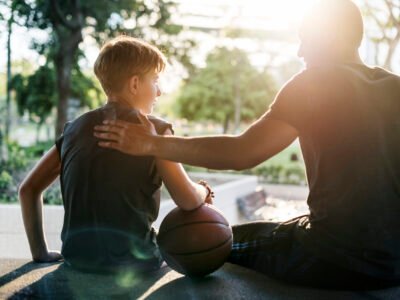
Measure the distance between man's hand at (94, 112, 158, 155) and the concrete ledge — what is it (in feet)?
2.63

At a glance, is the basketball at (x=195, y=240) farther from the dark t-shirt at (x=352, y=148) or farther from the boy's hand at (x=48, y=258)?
the boy's hand at (x=48, y=258)

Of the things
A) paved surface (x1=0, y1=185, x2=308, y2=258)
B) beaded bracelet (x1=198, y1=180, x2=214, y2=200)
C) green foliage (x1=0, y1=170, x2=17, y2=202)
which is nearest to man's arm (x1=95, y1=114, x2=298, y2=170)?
beaded bracelet (x1=198, y1=180, x2=214, y2=200)

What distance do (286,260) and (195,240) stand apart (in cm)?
52

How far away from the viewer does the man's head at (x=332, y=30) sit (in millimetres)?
2580

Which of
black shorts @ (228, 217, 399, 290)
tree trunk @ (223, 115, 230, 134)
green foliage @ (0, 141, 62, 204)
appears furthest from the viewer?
tree trunk @ (223, 115, 230, 134)

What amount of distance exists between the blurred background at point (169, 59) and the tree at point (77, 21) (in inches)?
1.1

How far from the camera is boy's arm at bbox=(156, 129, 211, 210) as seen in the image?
2.78 metres

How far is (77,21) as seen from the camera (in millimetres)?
12852

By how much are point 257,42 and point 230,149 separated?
1139 inches

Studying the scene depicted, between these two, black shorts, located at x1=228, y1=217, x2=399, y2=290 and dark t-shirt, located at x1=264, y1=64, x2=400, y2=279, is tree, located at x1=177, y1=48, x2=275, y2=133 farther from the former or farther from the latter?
dark t-shirt, located at x1=264, y1=64, x2=400, y2=279

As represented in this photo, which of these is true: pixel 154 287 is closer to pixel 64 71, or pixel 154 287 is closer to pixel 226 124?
pixel 64 71

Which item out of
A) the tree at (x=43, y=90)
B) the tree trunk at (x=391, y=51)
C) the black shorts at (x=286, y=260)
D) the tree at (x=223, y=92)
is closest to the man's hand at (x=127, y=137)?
the black shorts at (x=286, y=260)

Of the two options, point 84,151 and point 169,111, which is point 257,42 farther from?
point 84,151

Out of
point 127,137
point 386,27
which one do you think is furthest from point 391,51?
point 127,137
